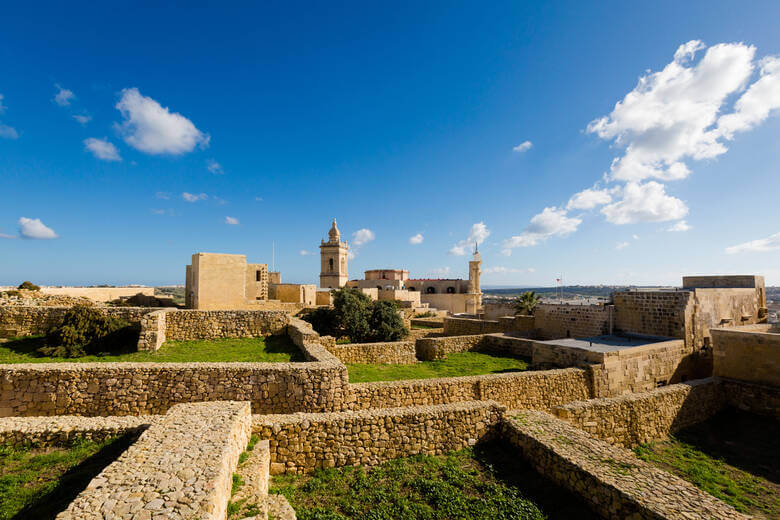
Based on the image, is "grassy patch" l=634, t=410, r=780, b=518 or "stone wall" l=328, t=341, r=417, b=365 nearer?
"grassy patch" l=634, t=410, r=780, b=518

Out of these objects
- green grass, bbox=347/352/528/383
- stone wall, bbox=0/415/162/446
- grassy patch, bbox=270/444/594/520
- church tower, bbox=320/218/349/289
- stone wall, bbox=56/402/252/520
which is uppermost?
church tower, bbox=320/218/349/289

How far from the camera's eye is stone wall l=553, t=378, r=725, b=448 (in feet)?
25.9

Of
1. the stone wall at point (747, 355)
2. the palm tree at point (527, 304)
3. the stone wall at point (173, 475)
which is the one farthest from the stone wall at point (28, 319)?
the palm tree at point (527, 304)

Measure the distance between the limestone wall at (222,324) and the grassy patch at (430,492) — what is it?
792 cm

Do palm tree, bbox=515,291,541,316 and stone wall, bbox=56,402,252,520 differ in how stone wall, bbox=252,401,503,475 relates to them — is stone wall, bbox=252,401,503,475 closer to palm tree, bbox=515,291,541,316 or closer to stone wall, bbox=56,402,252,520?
stone wall, bbox=56,402,252,520

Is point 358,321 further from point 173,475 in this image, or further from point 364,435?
point 173,475

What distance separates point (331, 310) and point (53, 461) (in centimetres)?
1282

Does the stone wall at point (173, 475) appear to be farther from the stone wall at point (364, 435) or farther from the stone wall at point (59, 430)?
the stone wall at point (59, 430)

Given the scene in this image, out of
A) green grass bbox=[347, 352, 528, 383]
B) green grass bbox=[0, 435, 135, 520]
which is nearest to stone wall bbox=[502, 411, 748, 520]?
green grass bbox=[347, 352, 528, 383]

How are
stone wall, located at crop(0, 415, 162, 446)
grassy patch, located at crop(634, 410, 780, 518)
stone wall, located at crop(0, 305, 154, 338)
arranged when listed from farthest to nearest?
stone wall, located at crop(0, 305, 154, 338), grassy patch, located at crop(634, 410, 780, 518), stone wall, located at crop(0, 415, 162, 446)

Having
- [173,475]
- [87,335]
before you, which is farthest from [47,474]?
[87,335]

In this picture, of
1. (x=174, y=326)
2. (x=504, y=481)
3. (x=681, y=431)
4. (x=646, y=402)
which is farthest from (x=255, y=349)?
(x=681, y=431)

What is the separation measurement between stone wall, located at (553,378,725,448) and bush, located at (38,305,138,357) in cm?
1303

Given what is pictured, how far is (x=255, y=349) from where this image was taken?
11.1 metres
